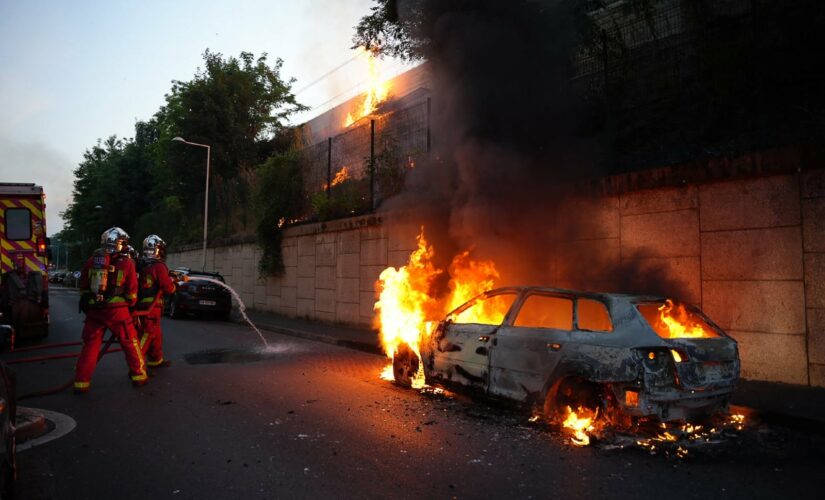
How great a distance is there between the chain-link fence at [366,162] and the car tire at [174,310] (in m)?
4.69

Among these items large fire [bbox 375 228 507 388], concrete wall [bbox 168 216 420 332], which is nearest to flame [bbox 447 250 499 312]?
large fire [bbox 375 228 507 388]

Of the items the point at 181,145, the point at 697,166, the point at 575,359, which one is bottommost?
the point at 575,359

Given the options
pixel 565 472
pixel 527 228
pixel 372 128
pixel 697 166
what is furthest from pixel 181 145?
pixel 565 472

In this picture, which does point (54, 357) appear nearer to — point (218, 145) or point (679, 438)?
point (679, 438)

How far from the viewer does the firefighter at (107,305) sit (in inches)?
249

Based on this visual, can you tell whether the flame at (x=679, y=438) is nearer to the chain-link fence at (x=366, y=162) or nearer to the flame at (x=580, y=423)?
the flame at (x=580, y=423)

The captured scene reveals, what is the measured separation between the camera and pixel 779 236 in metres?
6.25

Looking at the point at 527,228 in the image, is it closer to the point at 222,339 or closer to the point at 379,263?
the point at 379,263

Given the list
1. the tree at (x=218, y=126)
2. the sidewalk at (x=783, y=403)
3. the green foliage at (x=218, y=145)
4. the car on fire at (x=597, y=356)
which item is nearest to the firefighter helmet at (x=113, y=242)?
the car on fire at (x=597, y=356)

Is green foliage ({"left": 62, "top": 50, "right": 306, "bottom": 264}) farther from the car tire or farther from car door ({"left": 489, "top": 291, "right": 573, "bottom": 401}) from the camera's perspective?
car door ({"left": 489, "top": 291, "right": 573, "bottom": 401})

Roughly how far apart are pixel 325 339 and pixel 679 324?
7980mm

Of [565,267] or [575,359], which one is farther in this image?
[565,267]

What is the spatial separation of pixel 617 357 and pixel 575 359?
14.6 inches

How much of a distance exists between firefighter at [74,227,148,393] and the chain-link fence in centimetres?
700
